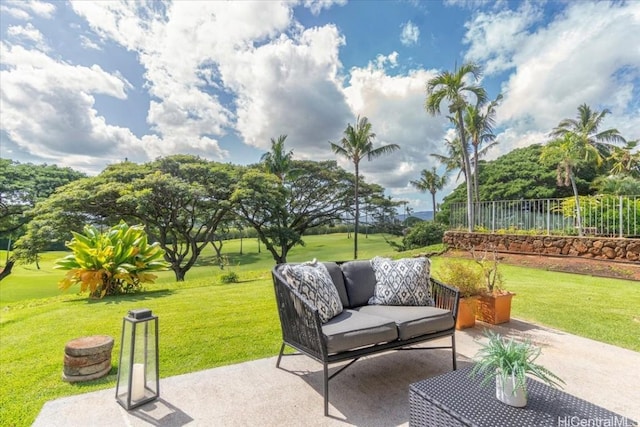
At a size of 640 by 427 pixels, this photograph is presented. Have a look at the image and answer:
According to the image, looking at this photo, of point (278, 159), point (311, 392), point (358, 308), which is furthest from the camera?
point (278, 159)

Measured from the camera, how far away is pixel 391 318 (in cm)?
251

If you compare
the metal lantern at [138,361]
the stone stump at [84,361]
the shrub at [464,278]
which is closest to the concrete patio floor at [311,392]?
the metal lantern at [138,361]

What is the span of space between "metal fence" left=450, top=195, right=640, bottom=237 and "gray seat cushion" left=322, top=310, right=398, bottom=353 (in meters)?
8.54

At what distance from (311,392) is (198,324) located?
214 cm

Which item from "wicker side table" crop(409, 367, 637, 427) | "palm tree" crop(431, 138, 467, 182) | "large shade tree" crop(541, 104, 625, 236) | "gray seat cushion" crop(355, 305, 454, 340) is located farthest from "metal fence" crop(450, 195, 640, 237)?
"wicker side table" crop(409, 367, 637, 427)

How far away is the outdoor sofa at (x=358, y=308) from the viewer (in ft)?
7.22

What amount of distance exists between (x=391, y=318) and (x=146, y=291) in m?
5.54

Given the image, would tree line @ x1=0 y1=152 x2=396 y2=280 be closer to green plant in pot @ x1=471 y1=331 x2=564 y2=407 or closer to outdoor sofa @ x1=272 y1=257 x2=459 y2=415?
outdoor sofa @ x1=272 y1=257 x2=459 y2=415

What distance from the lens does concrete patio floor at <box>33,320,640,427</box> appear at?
6.52ft

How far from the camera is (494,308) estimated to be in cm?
379

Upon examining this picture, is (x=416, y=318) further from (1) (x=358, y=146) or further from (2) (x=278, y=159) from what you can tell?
(2) (x=278, y=159)

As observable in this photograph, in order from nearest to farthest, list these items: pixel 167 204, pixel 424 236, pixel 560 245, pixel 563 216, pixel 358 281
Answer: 1. pixel 358 281
2. pixel 560 245
3. pixel 563 216
4. pixel 167 204
5. pixel 424 236

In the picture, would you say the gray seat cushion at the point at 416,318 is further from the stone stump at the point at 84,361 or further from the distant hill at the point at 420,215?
the distant hill at the point at 420,215

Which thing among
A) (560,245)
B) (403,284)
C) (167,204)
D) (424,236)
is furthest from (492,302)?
(167,204)
